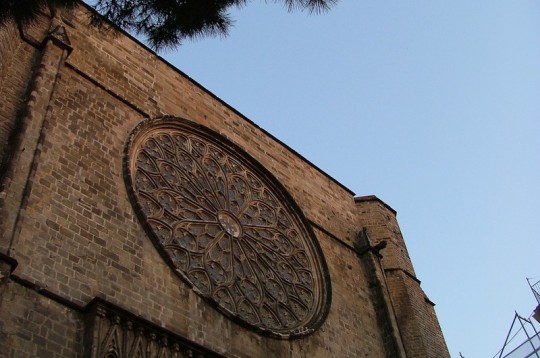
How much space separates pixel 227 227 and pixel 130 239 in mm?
2195

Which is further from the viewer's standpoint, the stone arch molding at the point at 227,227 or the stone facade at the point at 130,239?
the stone arch molding at the point at 227,227

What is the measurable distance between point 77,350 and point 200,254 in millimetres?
2877

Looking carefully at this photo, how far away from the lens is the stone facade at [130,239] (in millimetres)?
6426

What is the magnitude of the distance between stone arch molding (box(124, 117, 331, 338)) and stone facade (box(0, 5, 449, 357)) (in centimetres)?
4

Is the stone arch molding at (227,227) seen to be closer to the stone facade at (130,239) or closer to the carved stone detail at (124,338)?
the stone facade at (130,239)

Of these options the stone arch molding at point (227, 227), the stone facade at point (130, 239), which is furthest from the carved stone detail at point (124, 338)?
the stone arch molding at point (227, 227)

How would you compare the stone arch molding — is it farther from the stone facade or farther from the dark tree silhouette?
the dark tree silhouette

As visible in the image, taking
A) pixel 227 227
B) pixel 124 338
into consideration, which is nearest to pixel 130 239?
pixel 124 338

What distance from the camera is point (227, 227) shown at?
9766mm

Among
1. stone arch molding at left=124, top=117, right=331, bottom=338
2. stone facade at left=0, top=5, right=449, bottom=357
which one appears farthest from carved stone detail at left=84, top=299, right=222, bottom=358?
stone arch molding at left=124, top=117, right=331, bottom=338

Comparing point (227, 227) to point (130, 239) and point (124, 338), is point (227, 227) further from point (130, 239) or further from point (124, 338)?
point (124, 338)

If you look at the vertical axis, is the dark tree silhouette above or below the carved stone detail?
above

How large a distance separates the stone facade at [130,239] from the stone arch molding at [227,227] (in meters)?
0.04

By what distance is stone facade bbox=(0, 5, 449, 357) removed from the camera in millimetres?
6426
